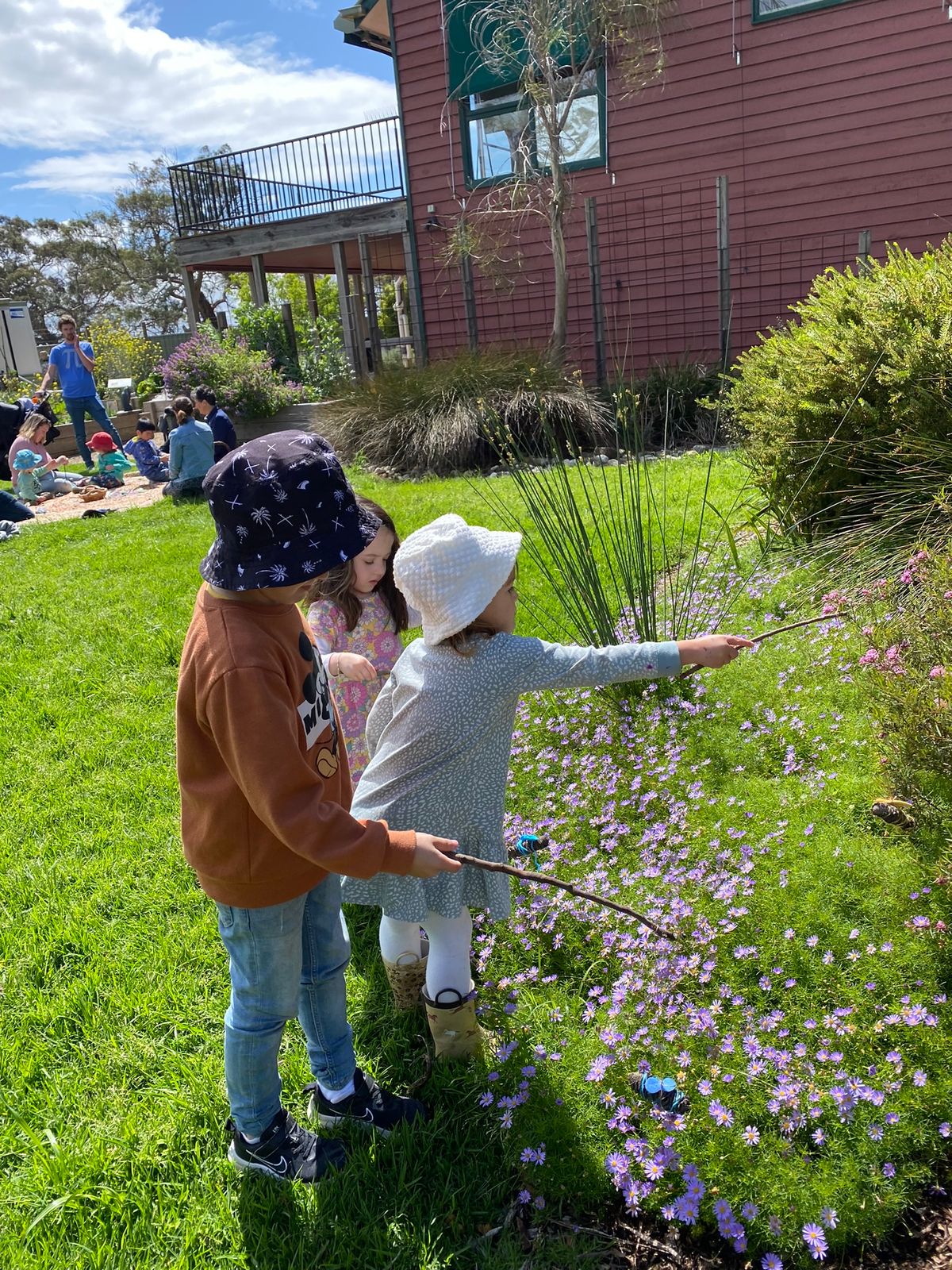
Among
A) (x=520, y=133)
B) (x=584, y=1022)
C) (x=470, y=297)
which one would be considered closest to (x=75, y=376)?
(x=470, y=297)

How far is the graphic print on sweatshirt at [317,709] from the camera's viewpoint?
1862 millimetres

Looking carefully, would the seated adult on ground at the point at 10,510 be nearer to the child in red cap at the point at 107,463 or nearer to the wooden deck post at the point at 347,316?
the child in red cap at the point at 107,463

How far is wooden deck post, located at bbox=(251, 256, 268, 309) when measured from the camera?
18.2 meters

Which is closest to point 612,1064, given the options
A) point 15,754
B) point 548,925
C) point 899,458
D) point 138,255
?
point 548,925

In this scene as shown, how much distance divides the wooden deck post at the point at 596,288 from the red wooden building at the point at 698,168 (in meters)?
0.06

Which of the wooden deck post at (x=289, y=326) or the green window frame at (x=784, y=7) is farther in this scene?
the wooden deck post at (x=289, y=326)

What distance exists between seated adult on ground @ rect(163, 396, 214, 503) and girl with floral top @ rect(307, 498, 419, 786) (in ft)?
22.8

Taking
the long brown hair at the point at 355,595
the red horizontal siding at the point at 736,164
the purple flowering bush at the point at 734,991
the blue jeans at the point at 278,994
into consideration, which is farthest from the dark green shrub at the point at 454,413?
the blue jeans at the point at 278,994

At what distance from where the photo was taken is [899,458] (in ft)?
13.3

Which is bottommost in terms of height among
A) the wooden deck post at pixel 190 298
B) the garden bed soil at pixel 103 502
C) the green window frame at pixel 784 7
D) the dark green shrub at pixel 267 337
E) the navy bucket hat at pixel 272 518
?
the garden bed soil at pixel 103 502

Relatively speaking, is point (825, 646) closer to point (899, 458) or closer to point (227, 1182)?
point (899, 458)

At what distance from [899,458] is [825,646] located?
3.80 ft

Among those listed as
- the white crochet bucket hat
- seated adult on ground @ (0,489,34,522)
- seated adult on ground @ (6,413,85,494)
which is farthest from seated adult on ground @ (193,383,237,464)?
the white crochet bucket hat

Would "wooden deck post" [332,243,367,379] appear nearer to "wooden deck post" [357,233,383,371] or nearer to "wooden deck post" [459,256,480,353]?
"wooden deck post" [357,233,383,371]
